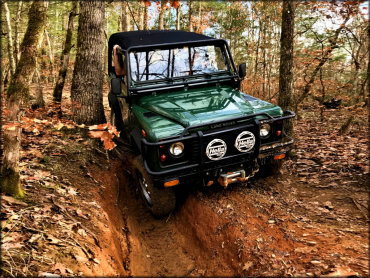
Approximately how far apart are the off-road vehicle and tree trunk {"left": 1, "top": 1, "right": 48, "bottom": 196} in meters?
1.21

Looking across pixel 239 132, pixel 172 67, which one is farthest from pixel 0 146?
pixel 239 132

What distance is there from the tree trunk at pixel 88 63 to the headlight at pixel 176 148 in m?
2.85

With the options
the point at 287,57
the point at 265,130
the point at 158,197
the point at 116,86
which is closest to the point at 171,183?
the point at 158,197

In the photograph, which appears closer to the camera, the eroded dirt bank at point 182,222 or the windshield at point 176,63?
the eroded dirt bank at point 182,222

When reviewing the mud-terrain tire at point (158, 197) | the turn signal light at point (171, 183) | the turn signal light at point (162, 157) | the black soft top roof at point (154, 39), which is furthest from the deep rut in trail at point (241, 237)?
the black soft top roof at point (154, 39)

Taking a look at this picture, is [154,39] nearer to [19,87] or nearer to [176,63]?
[176,63]

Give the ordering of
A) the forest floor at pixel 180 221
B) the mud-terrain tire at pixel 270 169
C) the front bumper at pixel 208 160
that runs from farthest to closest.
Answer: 1. the mud-terrain tire at pixel 270 169
2. the front bumper at pixel 208 160
3. the forest floor at pixel 180 221

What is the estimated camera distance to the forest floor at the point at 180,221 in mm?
2551

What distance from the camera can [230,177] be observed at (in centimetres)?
341

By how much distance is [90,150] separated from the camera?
4.89 m

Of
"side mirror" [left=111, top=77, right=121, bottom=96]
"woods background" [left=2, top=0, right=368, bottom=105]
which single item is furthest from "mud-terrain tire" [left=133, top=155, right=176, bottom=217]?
"woods background" [left=2, top=0, right=368, bottom=105]

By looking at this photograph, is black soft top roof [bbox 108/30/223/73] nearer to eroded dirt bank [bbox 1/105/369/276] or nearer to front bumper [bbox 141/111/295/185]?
front bumper [bbox 141/111/295/185]

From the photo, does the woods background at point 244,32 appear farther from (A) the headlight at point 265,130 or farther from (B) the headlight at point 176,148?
(B) the headlight at point 176,148

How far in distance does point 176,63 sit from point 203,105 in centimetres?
115
